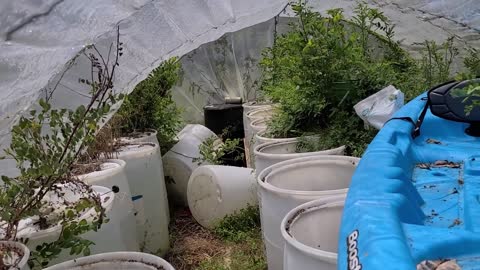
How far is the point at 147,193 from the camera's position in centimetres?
289

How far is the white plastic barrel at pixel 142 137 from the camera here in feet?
10.8

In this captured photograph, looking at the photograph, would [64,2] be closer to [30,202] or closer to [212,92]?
[30,202]

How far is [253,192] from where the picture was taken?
336 centimetres

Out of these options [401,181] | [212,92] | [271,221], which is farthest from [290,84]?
[212,92]

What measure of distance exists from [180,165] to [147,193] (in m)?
1.02

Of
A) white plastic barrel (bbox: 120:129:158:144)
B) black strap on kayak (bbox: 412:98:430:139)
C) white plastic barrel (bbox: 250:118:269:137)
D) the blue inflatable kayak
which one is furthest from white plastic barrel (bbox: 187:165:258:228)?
black strap on kayak (bbox: 412:98:430:139)

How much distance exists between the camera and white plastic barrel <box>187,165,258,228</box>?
3.25 metres

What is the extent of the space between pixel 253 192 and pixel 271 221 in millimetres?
1395

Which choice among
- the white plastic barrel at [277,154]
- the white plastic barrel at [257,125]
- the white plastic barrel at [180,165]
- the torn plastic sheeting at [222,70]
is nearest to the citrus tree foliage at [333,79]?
the white plastic barrel at [277,154]

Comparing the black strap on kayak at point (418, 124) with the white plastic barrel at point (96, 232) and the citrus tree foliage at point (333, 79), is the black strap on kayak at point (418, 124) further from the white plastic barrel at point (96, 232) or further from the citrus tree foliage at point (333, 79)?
the white plastic barrel at point (96, 232)

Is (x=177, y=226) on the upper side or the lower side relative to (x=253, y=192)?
lower

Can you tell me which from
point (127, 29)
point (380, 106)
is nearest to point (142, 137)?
point (127, 29)

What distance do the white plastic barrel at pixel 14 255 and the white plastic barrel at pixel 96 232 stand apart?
17 cm

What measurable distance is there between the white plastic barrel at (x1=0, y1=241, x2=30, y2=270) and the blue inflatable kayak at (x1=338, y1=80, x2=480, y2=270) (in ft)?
2.87
